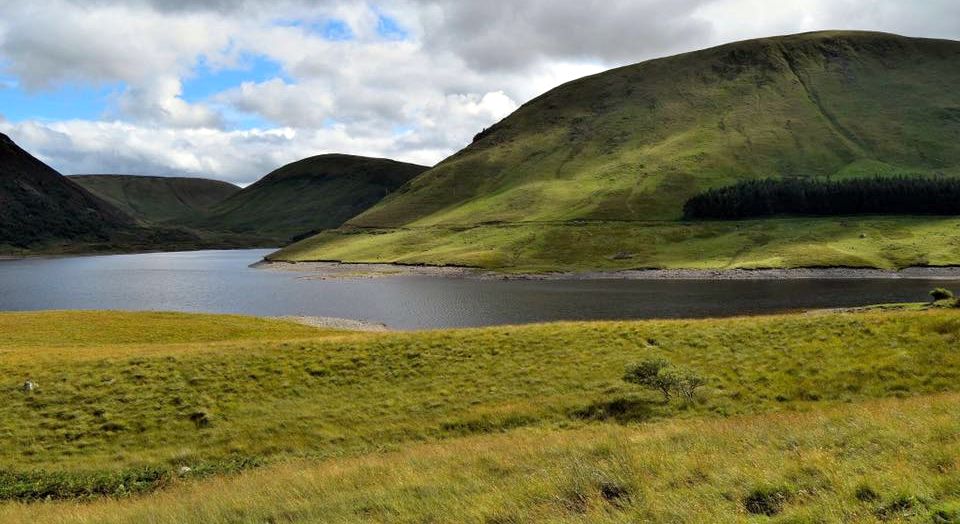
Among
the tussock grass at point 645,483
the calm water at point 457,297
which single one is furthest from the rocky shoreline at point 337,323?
the tussock grass at point 645,483

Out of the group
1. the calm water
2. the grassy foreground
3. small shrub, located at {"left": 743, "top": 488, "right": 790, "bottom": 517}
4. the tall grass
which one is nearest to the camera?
small shrub, located at {"left": 743, "top": 488, "right": 790, "bottom": 517}

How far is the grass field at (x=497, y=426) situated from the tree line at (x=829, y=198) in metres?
162

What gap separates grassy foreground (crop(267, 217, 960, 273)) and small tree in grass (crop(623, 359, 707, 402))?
401ft

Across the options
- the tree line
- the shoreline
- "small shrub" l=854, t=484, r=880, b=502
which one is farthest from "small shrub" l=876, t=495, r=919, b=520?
the tree line

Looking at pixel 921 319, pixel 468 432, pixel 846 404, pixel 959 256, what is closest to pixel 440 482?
pixel 468 432

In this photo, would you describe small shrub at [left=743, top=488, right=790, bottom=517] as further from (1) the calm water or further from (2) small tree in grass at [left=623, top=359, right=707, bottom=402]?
(1) the calm water

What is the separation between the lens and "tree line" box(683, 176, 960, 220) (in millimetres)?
175750

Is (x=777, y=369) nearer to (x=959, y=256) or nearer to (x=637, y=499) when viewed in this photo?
(x=637, y=499)

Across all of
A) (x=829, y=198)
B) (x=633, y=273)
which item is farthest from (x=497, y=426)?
(x=829, y=198)

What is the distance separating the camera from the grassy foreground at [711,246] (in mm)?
141125

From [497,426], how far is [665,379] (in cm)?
834

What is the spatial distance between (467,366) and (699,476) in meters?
23.3

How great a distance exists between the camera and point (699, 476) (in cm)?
1311

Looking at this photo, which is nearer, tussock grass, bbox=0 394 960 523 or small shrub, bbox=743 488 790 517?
tussock grass, bbox=0 394 960 523
